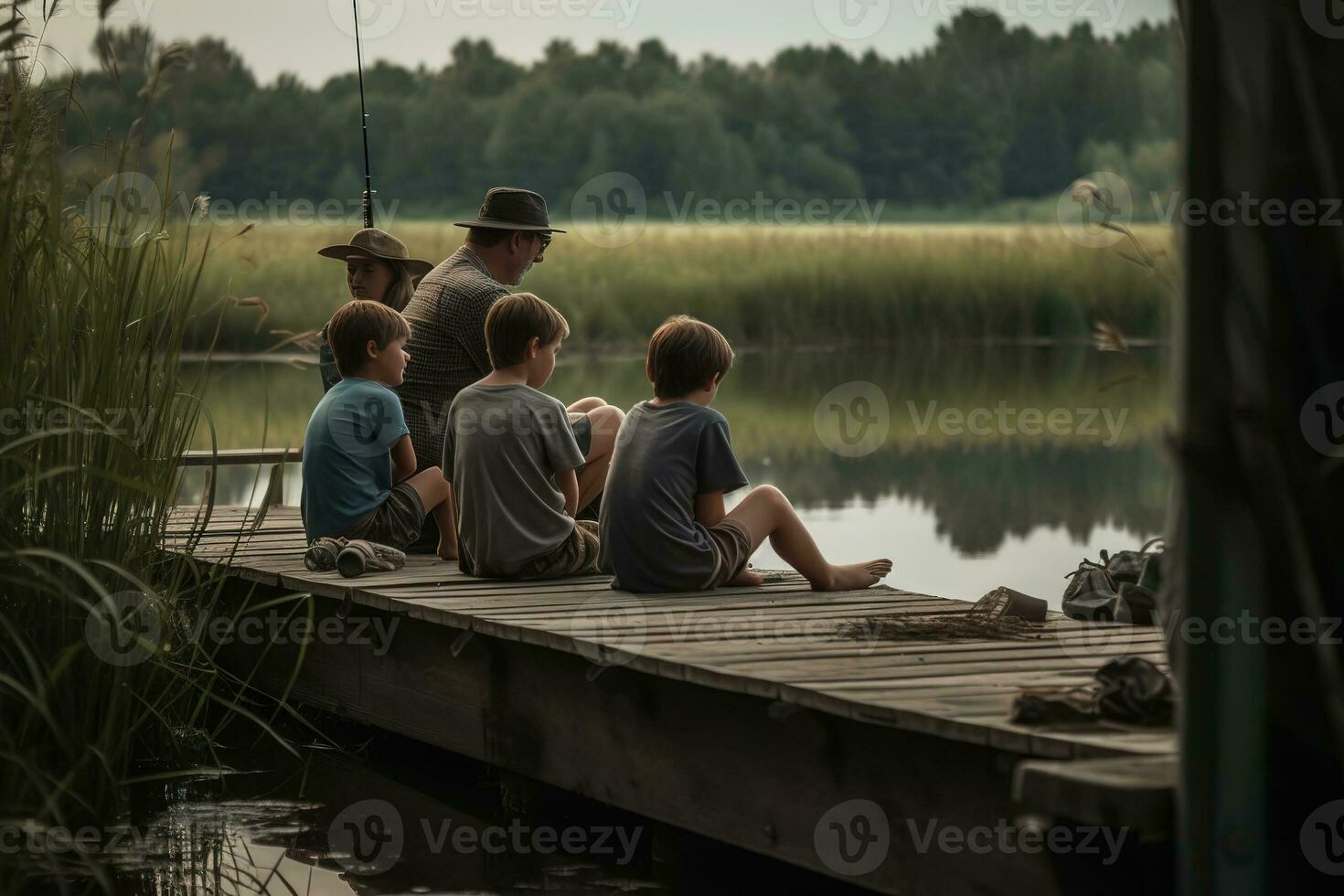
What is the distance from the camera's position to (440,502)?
5523 mm

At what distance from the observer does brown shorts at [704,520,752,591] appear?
4.52 meters

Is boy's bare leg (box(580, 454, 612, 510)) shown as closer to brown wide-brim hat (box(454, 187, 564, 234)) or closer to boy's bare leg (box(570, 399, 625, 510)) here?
boy's bare leg (box(570, 399, 625, 510))

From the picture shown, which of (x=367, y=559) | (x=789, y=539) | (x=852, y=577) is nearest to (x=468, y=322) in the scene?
(x=367, y=559)

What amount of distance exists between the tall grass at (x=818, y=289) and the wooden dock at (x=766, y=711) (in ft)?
52.6

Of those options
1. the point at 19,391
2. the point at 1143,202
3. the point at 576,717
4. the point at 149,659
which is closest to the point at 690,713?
the point at 576,717

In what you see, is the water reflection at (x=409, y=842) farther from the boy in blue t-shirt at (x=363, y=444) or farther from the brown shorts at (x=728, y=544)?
the boy in blue t-shirt at (x=363, y=444)

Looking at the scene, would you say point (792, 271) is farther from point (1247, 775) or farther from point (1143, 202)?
point (1247, 775)

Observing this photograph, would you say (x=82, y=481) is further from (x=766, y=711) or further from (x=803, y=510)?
(x=803, y=510)

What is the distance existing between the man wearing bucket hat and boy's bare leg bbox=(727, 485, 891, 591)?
3.10 feet

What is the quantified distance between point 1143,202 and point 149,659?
91.3ft

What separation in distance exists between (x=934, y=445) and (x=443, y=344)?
946 cm

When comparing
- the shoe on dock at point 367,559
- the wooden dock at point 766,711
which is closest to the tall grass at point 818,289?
the shoe on dock at point 367,559

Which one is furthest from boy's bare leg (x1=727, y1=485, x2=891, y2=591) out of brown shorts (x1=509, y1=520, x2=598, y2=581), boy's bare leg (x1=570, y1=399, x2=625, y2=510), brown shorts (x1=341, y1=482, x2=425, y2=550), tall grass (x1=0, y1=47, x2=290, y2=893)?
tall grass (x1=0, y1=47, x2=290, y2=893)

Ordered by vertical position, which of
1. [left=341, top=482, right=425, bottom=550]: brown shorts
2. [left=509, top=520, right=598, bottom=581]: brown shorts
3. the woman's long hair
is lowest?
[left=509, top=520, right=598, bottom=581]: brown shorts
